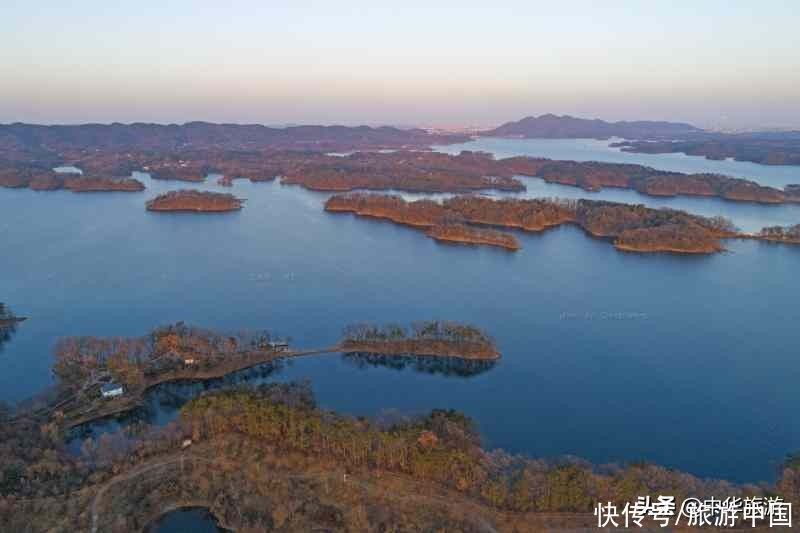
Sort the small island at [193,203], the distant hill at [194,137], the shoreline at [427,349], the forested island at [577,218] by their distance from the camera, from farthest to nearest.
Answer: the distant hill at [194,137]
the small island at [193,203]
the forested island at [577,218]
the shoreline at [427,349]

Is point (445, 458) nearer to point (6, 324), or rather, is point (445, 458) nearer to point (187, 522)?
point (187, 522)

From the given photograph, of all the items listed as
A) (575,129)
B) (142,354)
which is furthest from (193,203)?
(575,129)

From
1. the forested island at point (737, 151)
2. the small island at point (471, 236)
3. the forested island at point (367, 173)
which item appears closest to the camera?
the small island at point (471, 236)

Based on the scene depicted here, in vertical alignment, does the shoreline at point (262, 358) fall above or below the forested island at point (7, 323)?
below

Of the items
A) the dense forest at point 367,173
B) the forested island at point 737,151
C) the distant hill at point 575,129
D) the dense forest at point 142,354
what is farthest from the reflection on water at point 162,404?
the distant hill at point 575,129

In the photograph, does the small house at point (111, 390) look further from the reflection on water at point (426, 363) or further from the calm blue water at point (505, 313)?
the reflection on water at point (426, 363)

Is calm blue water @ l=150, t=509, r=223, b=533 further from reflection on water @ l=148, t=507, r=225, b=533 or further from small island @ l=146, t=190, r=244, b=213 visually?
small island @ l=146, t=190, r=244, b=213

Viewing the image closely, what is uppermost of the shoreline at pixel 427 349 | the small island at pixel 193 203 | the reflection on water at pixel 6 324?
the small island at pixel 193 203
